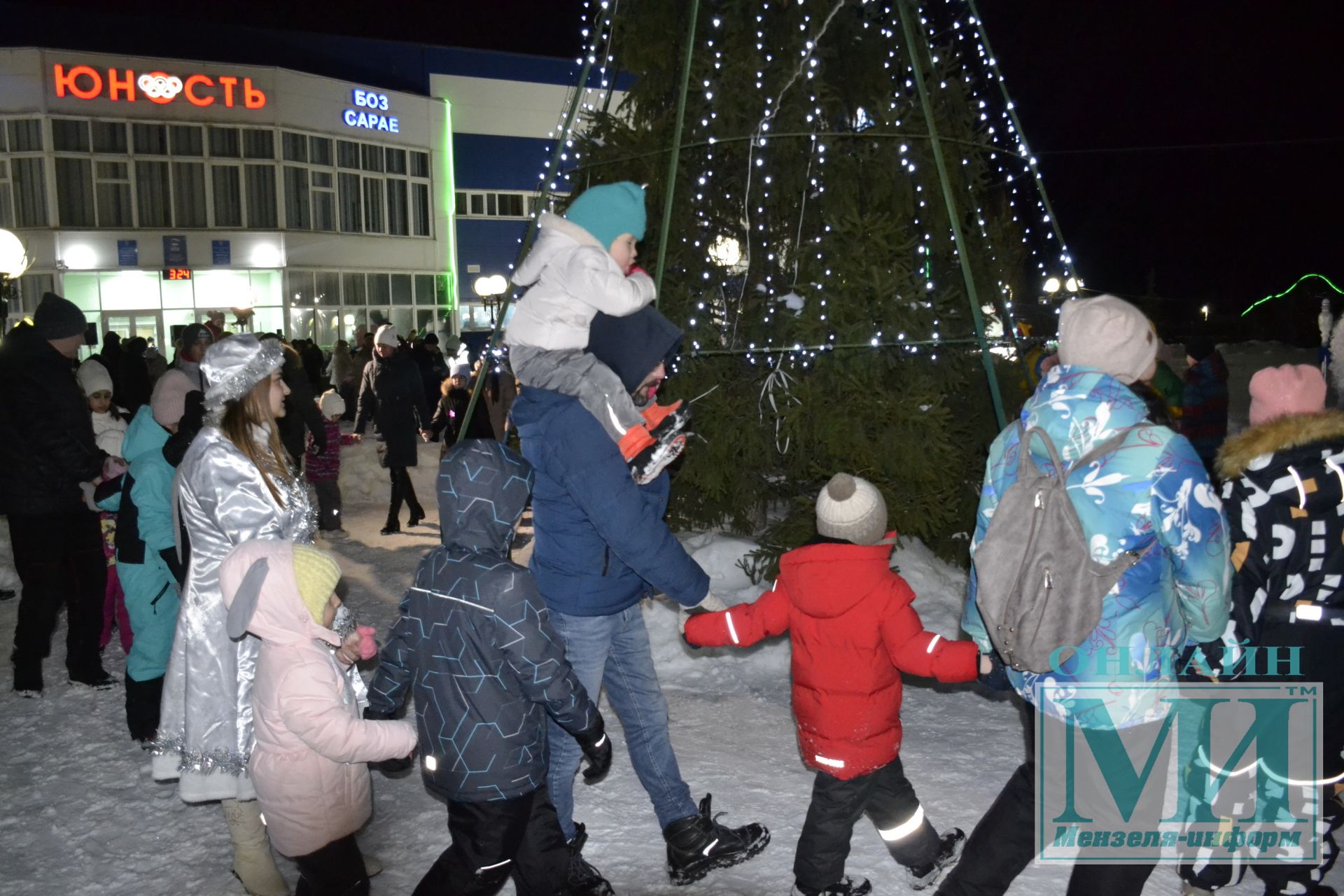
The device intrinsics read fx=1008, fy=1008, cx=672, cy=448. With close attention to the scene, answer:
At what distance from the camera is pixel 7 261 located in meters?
11.5

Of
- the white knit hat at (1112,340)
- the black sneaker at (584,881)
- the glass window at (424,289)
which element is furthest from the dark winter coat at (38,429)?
the glass window at (424,289)

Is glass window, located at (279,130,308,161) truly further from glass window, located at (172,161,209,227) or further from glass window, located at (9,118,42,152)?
glass window, located at (9,118,42,152)

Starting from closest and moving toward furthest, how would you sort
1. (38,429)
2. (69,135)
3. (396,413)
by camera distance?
(38,429) → (396,413) → (69,135)

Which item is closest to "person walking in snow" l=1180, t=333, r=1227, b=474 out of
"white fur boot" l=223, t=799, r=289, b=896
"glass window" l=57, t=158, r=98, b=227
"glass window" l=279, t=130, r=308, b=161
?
"white fur boot" l=223, t=799, r=289, b=896

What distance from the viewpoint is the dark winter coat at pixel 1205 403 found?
27.9ft

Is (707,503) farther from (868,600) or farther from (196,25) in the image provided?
(196,25)

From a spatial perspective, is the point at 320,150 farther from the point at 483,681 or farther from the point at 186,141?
the point at 483,681

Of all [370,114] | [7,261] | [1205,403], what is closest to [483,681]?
[1205,403]

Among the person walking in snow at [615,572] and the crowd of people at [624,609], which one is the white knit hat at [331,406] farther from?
the person walking in snow at [615,572]

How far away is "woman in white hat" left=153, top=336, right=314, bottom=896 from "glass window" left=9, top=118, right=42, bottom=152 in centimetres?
2698

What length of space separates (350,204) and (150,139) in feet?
17.6

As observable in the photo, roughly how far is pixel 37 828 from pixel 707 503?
389cm

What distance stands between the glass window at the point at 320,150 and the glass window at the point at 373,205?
136 cm

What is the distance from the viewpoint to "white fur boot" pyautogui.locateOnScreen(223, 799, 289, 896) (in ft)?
11.5
